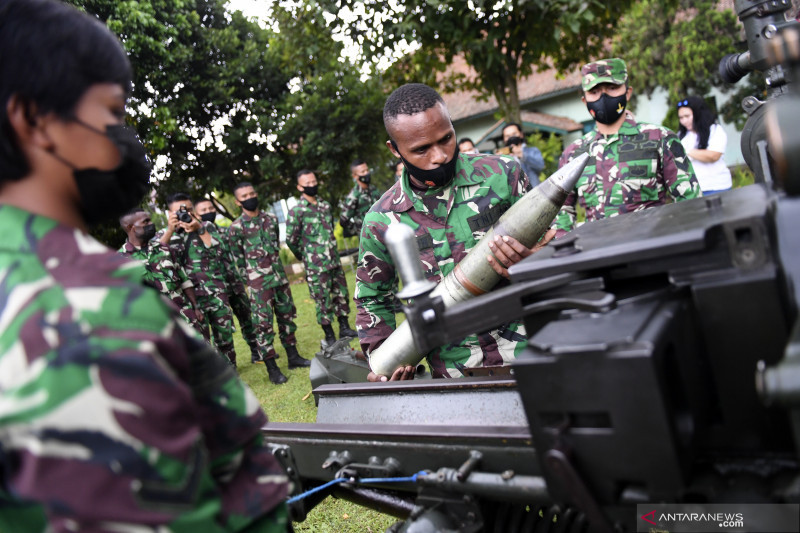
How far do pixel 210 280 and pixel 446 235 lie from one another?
18.2 ft

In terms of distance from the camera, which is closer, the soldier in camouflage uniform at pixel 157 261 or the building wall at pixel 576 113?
the soldier in camouflage uniform at pixel 157 261

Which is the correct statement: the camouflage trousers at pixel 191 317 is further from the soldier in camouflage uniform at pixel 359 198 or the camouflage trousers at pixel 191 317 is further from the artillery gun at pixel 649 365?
the artillery gun at pixel 649 365

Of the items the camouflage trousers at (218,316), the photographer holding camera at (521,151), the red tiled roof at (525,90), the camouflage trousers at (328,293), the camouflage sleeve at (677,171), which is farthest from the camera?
the red tiled roof at (525,90)

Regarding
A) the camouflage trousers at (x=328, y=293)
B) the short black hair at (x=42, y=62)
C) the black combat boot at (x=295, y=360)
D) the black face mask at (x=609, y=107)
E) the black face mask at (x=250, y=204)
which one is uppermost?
the short black hair at (x=42, y=62)

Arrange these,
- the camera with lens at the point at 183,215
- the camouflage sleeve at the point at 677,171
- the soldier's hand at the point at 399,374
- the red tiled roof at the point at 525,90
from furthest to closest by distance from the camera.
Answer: the red tiled roof at the point at 525,90 → the camera with lens at the point at 183,215 → the camouflage sleeve at the point at 677,171 → the soldier's hand at the point at 399,374

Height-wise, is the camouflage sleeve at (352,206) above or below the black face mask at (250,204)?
below

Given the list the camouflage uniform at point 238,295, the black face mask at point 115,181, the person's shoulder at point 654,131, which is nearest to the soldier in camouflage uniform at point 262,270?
the camouflage uniform at point 238,295

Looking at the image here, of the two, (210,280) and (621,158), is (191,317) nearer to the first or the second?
(210,280)

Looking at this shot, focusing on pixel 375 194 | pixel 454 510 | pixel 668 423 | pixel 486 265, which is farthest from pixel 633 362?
pixel 375 194

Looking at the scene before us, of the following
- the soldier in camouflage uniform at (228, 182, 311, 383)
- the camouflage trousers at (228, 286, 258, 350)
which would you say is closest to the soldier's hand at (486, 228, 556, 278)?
the soldier in camouflage uniform at (228, 182, 311, 383)

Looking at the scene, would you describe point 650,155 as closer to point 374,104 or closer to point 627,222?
point 627,222

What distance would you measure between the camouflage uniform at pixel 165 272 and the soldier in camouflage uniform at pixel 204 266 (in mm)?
419

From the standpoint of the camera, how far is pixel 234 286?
844 cm

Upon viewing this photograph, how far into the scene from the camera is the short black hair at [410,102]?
2764 millimetres
